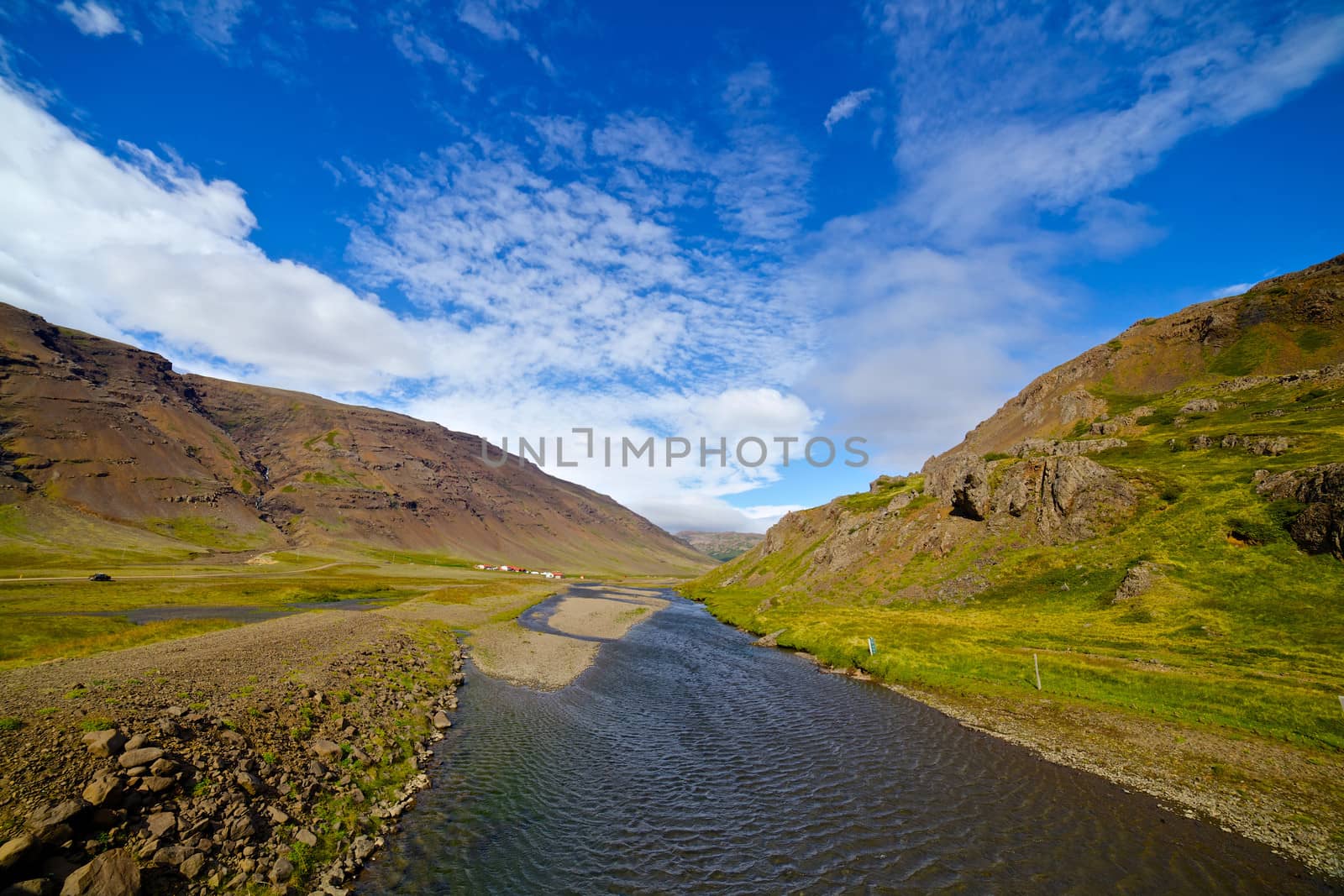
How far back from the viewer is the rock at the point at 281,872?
49.6 ft

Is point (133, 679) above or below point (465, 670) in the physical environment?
above

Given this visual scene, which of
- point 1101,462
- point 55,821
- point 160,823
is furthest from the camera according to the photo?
point 1101,462

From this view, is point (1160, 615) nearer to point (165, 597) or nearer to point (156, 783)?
point (156, 783)

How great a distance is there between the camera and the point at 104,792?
14453 mm

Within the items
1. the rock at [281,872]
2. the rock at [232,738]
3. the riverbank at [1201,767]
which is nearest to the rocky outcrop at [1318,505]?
the riverbank at [1201,767]

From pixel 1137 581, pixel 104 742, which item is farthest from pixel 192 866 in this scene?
pixel 1137 581

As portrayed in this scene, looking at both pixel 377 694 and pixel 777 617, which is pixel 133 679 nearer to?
pixel 377 694

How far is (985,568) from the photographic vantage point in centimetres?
7175

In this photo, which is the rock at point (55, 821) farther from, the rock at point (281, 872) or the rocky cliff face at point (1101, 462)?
the rocky cliff face at point (1101, 462)

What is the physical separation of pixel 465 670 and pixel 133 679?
2339cm

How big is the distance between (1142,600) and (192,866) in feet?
221

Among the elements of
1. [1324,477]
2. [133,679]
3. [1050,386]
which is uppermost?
[1050,386]

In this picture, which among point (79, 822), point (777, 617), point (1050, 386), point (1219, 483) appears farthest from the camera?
point (1050, 386)

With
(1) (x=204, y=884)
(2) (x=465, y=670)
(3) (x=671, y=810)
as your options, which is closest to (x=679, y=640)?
(2) (x=465, y=670)
